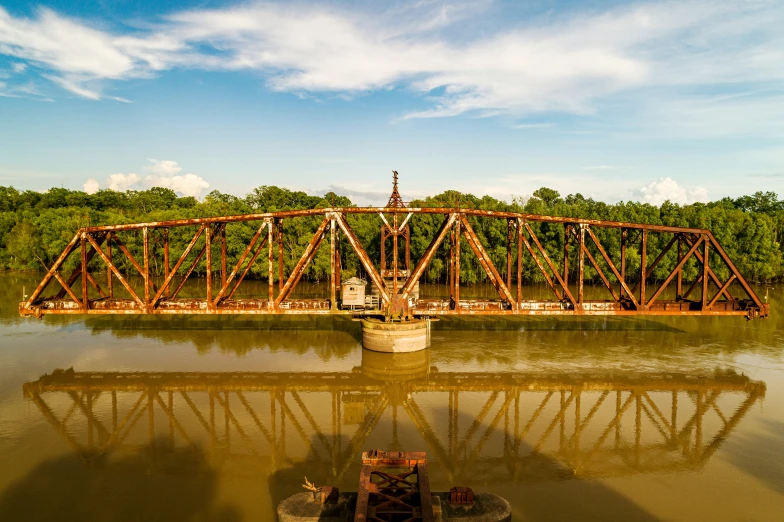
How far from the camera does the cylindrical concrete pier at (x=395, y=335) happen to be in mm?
25406

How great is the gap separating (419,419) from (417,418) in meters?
0.13

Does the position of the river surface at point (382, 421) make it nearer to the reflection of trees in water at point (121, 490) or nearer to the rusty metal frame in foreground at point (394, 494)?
the reflection of trees in water at point (121, 490)

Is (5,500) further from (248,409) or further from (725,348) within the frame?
(725,348)

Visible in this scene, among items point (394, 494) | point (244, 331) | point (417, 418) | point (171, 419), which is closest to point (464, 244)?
point (244, 331)

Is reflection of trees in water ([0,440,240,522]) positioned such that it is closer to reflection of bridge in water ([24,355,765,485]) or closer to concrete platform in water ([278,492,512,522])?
reflection of bridge in water ([24,355,765,485])

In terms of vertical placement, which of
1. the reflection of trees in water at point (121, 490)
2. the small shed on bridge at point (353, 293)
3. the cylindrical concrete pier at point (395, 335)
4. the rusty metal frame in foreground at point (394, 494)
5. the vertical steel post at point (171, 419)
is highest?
the small shed on bridge at point (353, 293)

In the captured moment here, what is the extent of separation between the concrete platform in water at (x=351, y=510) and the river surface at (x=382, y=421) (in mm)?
1331

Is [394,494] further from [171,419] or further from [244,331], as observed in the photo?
[244,331]

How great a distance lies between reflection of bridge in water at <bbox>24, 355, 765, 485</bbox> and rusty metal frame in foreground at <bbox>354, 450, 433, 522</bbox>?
1.91 meters

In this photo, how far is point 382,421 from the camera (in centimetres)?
1720

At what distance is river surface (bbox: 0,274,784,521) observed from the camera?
12312mm

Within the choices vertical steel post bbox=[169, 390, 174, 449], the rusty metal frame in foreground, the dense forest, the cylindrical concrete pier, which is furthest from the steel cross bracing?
the dense forest

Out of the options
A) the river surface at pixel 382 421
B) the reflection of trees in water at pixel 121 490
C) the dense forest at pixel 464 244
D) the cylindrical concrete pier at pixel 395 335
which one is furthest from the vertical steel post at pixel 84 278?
the dense forest at pixel 464 244

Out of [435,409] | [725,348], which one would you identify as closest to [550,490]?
[435,409]
